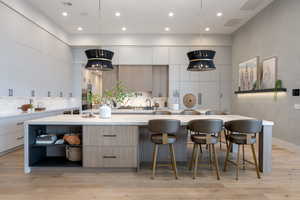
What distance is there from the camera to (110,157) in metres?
3.13

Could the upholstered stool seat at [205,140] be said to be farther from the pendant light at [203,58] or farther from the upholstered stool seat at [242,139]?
the pendant light at [203,58]

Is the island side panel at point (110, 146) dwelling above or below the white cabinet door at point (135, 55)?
below

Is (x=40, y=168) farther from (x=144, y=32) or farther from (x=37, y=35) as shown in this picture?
(x=144, y=32)

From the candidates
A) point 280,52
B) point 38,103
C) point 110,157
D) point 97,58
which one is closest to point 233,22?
point 280,52

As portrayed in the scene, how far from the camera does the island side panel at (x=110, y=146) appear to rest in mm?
3105

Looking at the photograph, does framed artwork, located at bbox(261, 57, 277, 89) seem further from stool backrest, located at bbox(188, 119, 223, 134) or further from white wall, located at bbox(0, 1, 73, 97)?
white wall, located at bbox(0, 1, 73, 97)

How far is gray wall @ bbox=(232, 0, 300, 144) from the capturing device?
4.39 meters

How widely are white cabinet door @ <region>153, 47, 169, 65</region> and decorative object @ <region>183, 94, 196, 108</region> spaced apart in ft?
4.87

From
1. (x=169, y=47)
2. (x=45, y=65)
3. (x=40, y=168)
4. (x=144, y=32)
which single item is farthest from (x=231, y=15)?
(x=40, y=168)

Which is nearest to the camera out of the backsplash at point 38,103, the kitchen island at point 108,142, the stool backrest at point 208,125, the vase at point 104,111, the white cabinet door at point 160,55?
the stool backrest at point 208,125

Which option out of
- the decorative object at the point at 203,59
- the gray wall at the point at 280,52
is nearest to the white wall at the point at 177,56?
the gray wall at the point at 280,52

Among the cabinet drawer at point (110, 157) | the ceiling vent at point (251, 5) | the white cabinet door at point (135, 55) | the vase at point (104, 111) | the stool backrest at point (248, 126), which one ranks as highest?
the ceiling vent at point (251, 5)

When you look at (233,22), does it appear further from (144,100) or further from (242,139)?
(242,139)

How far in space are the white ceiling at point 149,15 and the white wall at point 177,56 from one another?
1.12 feet
